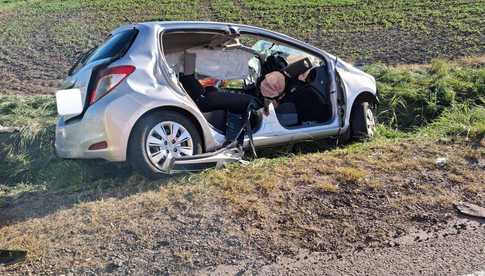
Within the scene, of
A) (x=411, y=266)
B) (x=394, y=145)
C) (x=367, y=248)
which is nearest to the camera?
(x=411, y=266)

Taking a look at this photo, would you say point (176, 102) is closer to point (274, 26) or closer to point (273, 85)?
point (273, 85)

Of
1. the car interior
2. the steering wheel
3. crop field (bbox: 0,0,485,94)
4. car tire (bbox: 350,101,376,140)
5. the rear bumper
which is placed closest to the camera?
the rear bumper

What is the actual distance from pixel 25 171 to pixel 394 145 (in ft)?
13.2

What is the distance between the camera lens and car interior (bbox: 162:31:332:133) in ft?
20.4


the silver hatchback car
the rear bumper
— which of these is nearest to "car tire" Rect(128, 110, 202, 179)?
the silver hatchback car

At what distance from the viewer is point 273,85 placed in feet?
21.0

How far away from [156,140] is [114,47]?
3.37 ft

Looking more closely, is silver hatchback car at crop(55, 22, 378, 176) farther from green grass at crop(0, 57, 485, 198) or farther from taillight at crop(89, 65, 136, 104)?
green grass at crop(0, 57, 485, 198)

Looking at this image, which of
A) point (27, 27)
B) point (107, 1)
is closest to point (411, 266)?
point (27, 27)

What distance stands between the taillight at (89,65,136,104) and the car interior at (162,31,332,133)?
113cm

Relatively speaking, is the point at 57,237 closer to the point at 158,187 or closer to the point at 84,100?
the point at 158,187

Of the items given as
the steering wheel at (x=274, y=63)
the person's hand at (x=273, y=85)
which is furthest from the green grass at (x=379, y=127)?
the steering wheel at (x=274, y=63)

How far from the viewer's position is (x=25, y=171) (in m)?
6.24

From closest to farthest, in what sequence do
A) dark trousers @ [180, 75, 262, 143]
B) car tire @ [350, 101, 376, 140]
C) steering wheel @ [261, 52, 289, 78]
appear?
dark trousers @ [180, 75, 262, 143]
car tire @ [350, 101, 376, 140]
steering wheel @ [261, 52, 289, 78]
